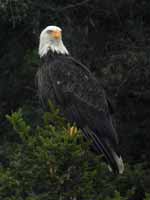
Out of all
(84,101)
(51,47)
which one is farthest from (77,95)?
(51,47)

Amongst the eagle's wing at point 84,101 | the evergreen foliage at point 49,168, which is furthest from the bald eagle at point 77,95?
the evergreen foliage at point 49,168

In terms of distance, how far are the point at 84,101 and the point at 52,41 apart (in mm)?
858

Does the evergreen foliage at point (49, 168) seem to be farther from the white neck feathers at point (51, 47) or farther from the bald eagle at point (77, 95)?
the white neck feathers at point (51, 47)

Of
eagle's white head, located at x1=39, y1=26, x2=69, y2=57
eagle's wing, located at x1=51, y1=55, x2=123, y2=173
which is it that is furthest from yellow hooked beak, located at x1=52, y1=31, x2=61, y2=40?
eagle's wing, located at x1=51, y1=55, x2=123, y2=173

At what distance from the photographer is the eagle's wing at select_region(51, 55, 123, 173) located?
8062mm

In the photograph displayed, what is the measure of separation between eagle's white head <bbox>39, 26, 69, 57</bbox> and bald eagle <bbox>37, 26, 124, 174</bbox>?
2 centimetres

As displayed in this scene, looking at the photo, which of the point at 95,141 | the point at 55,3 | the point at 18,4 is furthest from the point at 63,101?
the point at 55,3

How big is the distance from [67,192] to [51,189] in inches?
4.8

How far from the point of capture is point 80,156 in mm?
6078

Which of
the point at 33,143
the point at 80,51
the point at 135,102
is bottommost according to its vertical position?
the point at 135,102

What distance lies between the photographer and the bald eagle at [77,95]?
8.10 metres

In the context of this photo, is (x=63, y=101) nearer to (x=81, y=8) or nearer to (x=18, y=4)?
(x=18, y=4)

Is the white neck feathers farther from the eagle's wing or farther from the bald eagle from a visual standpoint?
the eagle's wing

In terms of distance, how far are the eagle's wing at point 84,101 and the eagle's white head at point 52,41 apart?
233mm
